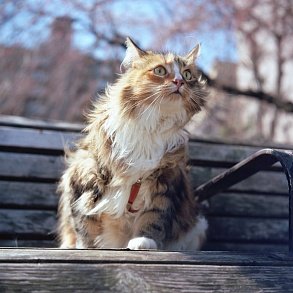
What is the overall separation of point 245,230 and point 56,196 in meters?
1.01

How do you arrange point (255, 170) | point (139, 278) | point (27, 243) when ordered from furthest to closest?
point (27, 243)
point (255, 170)
point (139, 278)

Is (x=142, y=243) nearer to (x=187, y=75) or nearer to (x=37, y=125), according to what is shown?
(x=187, y=75)

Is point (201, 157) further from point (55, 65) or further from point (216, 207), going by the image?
point (55, 65)

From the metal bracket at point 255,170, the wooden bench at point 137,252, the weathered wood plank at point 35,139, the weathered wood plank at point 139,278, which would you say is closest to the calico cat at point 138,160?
the metal bracket at point 255,170

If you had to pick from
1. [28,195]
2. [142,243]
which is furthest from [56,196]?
[142,243]

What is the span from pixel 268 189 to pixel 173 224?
0.94 m

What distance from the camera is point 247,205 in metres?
2.70

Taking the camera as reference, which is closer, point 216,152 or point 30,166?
point 30,166

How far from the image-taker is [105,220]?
6.43 feet

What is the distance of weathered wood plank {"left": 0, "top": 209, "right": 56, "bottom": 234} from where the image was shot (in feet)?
7.77

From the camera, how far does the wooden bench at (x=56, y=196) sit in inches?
95.5

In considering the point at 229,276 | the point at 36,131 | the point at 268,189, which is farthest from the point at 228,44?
the point at 229,276

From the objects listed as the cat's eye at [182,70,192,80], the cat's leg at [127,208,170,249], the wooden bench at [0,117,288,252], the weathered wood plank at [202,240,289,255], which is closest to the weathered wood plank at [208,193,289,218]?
the wooden bench at [0,117,288,252]

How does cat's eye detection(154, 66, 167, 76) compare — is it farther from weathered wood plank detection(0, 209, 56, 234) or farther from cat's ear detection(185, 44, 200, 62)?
weathered wood plank detection(0, 209, 56, 234)
